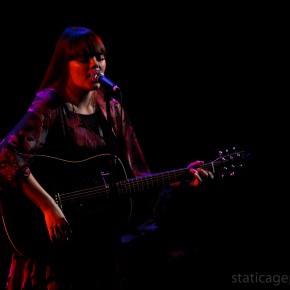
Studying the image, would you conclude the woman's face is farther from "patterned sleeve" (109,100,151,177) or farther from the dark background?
the dark background

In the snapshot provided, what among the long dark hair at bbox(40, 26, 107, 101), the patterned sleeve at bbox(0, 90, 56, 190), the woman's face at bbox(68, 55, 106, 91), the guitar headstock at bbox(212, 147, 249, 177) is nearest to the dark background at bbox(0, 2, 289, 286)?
the guitar headstock at bbox(212, 147, 249, 177)

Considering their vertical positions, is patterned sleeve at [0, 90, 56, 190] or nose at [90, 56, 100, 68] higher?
nose at [90, 56, 100, 68]

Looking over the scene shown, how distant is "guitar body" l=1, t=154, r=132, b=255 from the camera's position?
214 centimetres

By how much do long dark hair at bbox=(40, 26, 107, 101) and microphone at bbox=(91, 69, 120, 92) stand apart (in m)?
0.18

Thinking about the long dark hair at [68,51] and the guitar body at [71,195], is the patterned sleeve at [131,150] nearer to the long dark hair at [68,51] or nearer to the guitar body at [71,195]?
the guitar body at [71,195]

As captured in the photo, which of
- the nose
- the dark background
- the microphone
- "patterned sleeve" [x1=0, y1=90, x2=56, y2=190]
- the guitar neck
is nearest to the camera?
the microphone

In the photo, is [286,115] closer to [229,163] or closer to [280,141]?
[280,141]

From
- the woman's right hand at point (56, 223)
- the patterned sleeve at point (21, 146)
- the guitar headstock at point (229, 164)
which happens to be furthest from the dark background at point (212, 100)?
the woman's right hand at point (56, 223)

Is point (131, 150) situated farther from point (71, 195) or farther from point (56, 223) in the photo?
point (56, 223)

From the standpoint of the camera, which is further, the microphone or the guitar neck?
the guitar neck

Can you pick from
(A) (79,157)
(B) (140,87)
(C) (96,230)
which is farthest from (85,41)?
(B) (140,87)

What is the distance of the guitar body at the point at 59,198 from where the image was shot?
84.1 inches

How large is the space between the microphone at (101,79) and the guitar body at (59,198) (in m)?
0.49

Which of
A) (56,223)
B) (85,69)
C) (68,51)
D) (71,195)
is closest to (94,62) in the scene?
(85,69)
